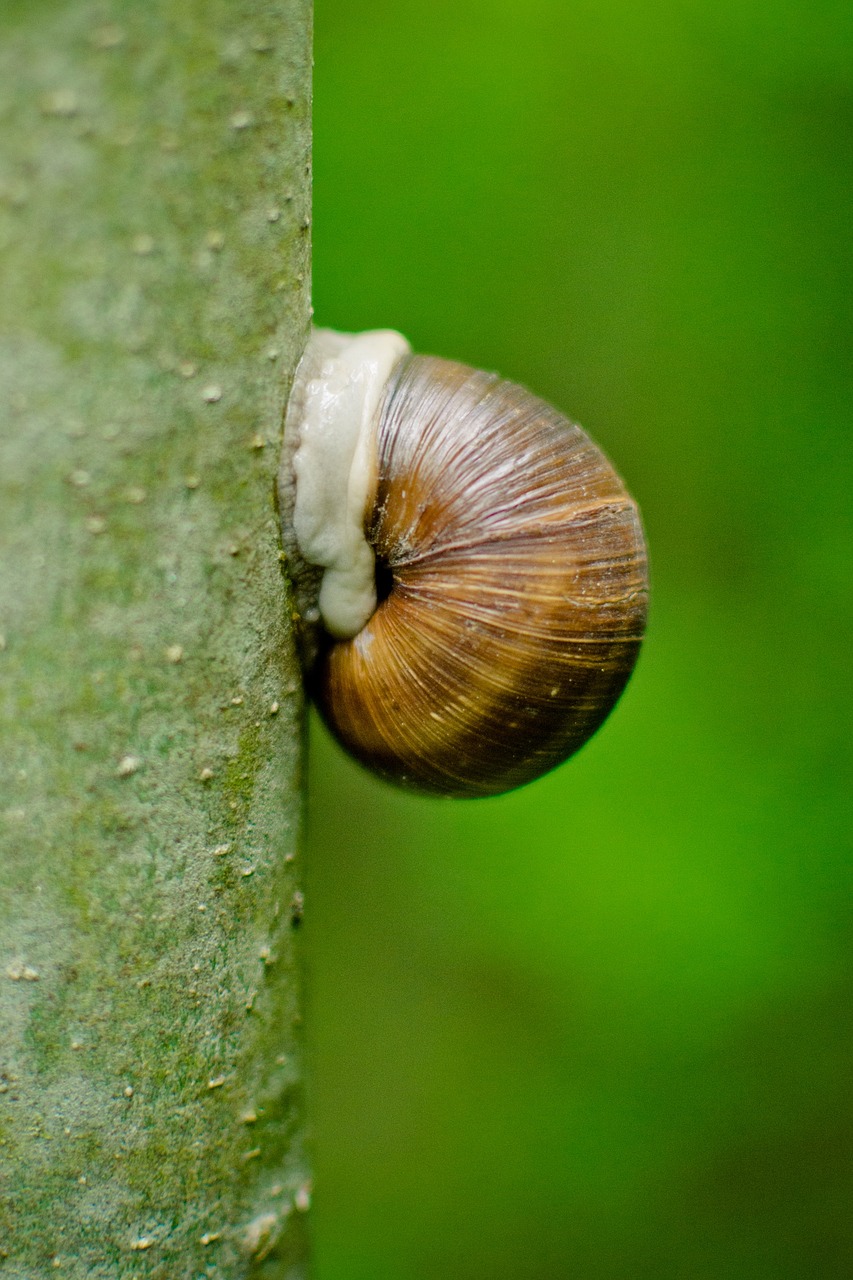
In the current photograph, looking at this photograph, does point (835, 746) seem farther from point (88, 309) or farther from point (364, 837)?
Result: point (88, 309)

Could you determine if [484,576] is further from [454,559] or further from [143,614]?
[143,614]

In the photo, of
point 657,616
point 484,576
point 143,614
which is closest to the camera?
point 143,614

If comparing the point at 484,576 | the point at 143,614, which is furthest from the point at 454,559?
the point at 143,614

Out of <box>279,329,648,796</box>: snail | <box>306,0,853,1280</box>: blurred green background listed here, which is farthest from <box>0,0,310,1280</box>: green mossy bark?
<box>306,0,853,1280</box>: blurred green background

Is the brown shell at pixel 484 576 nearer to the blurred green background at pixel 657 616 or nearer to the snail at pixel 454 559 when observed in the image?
the snail at pixel 454 559

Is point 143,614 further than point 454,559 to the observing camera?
No

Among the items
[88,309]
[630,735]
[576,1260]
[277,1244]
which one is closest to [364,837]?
[630,735]

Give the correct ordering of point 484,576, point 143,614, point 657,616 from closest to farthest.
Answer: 1. point 143,614
2. point 484,576
3. point 657,616
